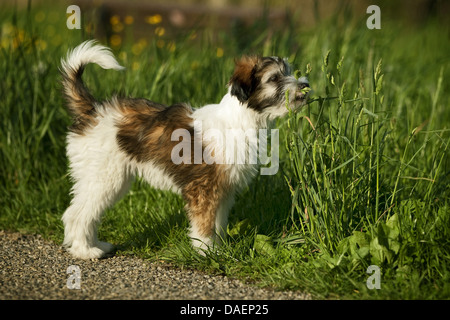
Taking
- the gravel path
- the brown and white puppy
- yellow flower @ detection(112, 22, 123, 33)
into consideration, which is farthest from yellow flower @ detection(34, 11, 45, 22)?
the gravel path

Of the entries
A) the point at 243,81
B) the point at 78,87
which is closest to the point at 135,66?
the point at 78,87

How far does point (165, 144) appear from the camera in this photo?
4090mm

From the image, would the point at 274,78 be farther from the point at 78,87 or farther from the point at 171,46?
the point at 171,46

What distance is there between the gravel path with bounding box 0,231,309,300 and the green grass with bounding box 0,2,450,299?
0.15 metres

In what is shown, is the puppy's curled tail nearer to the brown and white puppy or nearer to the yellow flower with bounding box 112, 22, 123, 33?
the brown and white puppy

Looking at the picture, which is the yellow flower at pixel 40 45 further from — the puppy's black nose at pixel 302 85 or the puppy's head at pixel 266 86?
the puppy's black nose at pixel 302 85

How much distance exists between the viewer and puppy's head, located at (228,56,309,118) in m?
3.78

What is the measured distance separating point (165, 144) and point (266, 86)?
0.89 meters

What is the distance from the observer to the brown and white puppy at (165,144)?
12.7 feet

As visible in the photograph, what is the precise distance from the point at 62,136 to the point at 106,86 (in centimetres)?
70

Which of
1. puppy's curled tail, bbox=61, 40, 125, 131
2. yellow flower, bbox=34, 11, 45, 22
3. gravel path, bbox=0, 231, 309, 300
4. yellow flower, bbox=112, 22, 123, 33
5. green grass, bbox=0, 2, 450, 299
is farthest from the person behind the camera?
yellow flower, bbox=34, 11, 45, 22

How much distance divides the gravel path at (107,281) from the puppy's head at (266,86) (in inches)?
49.5

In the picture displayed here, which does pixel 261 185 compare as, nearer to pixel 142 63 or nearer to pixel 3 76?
pixel 142 63

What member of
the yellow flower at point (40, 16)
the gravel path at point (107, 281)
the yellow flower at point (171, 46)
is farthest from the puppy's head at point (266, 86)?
the yellow flower at point (40, 16)
